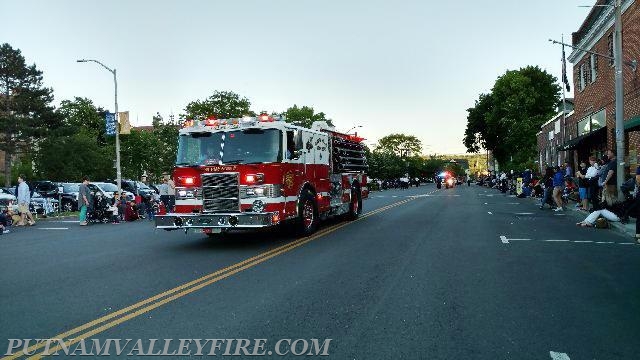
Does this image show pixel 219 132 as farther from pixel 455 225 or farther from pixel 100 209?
pixel 100 209

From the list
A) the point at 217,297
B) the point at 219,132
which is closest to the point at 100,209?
the point at 219,132

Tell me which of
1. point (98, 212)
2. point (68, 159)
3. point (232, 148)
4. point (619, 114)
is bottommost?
point (98, 212)

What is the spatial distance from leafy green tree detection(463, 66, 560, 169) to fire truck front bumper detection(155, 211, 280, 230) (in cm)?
4693

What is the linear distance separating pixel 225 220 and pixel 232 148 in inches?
71.0

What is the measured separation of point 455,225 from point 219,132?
7.70 m

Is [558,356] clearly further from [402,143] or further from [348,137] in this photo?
[402,143]

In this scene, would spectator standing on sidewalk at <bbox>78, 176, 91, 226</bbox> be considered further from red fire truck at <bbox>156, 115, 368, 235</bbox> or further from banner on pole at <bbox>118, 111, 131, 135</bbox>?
red fire truck at <bbox>156, 115, 368, 235</bbox>

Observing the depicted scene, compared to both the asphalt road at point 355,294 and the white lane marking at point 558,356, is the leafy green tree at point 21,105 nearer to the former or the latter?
the asphalt road at point 355,294

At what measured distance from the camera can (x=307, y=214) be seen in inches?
556

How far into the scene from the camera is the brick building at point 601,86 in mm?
24781

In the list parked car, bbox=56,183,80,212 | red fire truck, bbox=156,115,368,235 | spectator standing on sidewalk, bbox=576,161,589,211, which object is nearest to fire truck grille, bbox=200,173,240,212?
red fire truck, bbox=156,115,368,235

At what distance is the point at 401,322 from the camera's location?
5.87 m

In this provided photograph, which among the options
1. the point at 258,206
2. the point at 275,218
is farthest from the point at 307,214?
the point at 258,206

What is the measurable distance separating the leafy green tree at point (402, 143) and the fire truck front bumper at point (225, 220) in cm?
14688
